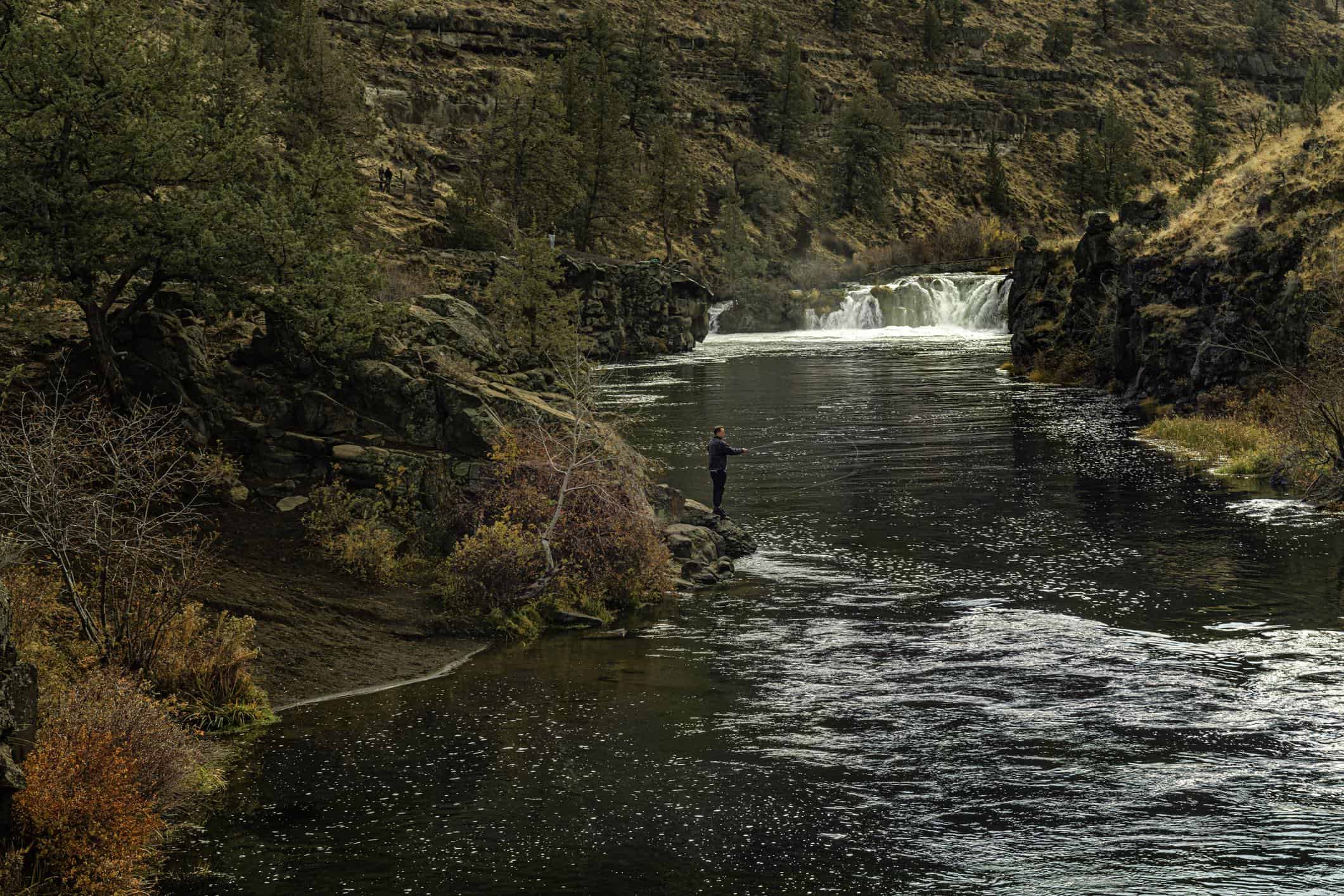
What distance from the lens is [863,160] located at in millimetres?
138250

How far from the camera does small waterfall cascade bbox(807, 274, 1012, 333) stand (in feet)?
321

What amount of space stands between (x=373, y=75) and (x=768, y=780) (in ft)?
365

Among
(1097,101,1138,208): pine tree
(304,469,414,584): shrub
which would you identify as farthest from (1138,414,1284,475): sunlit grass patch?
(1097,101,1138,208): pine tree

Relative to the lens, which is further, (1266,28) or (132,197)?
(1266,28)

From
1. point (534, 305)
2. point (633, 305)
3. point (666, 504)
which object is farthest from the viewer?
point (633, 305)

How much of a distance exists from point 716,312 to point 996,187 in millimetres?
49308

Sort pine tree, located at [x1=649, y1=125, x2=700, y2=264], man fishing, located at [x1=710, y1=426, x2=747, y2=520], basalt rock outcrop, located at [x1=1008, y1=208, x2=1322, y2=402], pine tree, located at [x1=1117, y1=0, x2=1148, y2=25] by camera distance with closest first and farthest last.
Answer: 1. man fishing, located at [x1=710, y1=426, x2=747, y2=520]
2. basalt rock outcrop, located at [x1=1008, y1=208, x2=1322, y2=402]
3. pine tree, located at [x1=649, y1=125, x2=700, y2=264]
4. pine tree, located at [x1=1117, y1=0, x2=1148, y2=25]

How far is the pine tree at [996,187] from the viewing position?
144 metres

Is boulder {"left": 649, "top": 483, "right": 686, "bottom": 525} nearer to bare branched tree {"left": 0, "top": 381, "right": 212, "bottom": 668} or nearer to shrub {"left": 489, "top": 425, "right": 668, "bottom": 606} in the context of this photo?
shrub {"left": 489, "top": 425, "right": 668, "bottom": 606}

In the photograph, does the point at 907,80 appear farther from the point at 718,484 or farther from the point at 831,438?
the point at 718,484

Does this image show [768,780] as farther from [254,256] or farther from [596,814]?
[254,256]

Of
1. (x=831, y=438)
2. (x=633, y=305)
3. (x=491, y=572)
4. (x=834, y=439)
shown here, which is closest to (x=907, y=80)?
(x=633, y=305)

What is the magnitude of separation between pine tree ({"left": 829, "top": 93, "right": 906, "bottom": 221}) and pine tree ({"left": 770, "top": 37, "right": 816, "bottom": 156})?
22.1 feet

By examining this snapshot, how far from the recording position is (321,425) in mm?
25984
